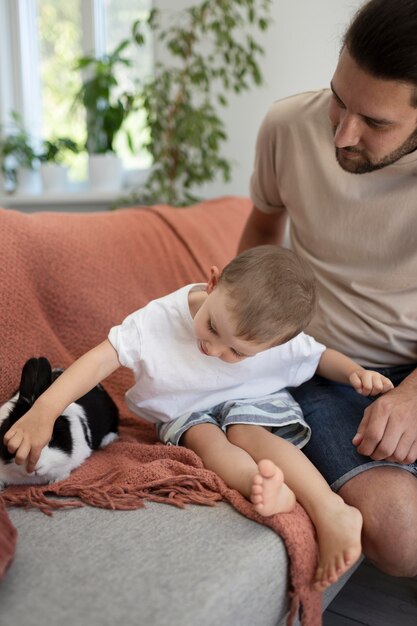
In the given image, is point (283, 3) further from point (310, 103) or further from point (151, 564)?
point (151, 564)

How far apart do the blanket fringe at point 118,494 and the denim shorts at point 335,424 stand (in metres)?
0.24

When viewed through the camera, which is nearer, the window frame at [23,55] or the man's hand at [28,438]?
the man's hand at [28,438]

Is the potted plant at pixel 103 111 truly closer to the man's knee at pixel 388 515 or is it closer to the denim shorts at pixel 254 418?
the denim shorts at pixel 254 418

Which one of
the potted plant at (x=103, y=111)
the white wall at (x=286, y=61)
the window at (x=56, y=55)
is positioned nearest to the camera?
the white wall at (x=286, y=61)

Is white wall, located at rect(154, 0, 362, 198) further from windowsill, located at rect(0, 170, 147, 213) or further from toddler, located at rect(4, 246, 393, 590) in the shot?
toddler, located at rect(4, 246, 393, 590)

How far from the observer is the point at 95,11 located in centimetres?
303

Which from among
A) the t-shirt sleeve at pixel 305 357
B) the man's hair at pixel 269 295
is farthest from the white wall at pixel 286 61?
the man's hair at pixel 269 295

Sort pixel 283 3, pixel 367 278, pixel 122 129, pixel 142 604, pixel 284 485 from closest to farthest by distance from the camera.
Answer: pixel 142 604 → pixel 284 485 → pixel 367 278 → pixel 283 3 → pixel 122 129

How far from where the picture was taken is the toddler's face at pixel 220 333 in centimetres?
103

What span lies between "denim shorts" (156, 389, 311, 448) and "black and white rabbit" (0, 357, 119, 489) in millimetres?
160

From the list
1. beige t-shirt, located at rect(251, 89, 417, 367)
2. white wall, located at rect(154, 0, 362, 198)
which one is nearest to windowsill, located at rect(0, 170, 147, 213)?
white wall, located at rect(154, 0, 362, 198)

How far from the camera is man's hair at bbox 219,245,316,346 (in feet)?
3.26

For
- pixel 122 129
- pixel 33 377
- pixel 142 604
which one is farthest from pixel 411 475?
pixel 122 129

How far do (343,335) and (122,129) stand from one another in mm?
1979
